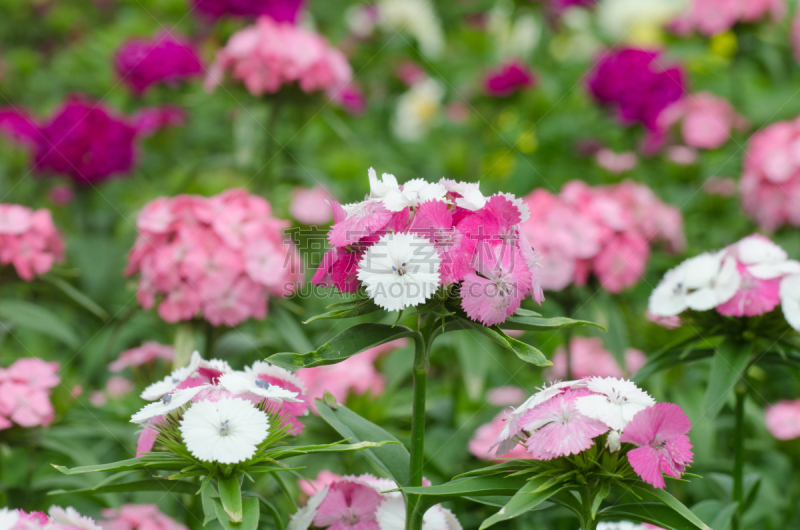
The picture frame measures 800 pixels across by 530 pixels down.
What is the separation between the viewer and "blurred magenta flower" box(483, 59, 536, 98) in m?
3.34

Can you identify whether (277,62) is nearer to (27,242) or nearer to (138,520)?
(27,242)

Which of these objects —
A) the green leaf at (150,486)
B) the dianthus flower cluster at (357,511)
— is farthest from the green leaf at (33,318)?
the dianthus flower cluster at (357,511)

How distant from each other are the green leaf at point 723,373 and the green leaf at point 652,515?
41cm

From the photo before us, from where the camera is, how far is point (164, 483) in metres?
1.18

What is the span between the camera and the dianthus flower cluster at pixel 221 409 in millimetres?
1022

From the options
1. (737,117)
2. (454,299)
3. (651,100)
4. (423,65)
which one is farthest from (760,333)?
(423,65)

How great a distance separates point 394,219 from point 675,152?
2.70 meters

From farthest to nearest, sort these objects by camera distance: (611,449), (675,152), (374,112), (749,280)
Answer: (374,112) → (675,152) → (749,280) → (611,449)

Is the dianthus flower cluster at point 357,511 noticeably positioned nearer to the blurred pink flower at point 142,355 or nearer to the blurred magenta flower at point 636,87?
the blurred pink flower at point 142,355

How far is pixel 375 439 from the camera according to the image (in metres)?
1.24

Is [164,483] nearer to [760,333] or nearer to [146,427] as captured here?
[146,427]

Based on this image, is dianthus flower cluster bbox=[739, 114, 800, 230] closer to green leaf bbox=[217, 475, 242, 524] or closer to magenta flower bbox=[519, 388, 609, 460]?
magenta flower bbox=[519, 388, 609, 460]

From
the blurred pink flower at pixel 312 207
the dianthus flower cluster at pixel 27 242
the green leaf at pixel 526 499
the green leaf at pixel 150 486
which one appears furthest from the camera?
the blurred pink flower at pixel 312 207

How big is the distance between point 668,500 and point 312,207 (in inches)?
82.2
